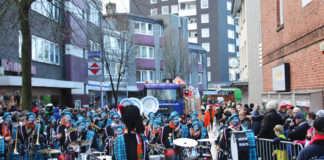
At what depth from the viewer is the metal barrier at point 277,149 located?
25.9 feet

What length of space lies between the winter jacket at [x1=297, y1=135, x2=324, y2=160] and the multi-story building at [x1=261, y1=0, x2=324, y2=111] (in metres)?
5.57

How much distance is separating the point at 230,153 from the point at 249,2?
1711 cm

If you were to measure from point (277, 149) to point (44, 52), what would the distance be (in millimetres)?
16977

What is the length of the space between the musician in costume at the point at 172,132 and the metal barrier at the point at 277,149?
2015 millimetres

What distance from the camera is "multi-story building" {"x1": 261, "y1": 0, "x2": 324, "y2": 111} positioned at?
10320 millimetres

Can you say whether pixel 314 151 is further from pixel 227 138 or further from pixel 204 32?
pixel 204 32

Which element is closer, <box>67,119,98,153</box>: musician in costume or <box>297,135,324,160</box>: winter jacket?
<box>297,135,324,160</box>: winter jacket

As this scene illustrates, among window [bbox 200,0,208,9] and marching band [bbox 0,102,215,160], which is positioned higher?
window [bbox 200,0,208,9]

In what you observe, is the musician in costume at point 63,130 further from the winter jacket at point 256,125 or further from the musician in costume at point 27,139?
the winter jacket at point 256,125

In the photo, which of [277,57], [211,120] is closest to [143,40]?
[211,120]

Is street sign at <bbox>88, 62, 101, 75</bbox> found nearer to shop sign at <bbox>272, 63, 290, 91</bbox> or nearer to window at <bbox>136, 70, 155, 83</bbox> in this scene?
shop sign at <bbox>272, 63, 290, 91</bbox>

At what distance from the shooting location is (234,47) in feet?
226

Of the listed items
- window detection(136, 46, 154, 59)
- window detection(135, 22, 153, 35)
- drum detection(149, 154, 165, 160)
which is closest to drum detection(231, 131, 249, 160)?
drum detection(149, 154, 165, 160)

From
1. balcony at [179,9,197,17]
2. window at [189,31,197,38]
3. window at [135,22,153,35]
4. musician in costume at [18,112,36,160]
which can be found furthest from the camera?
window at [189,31,197,38]
